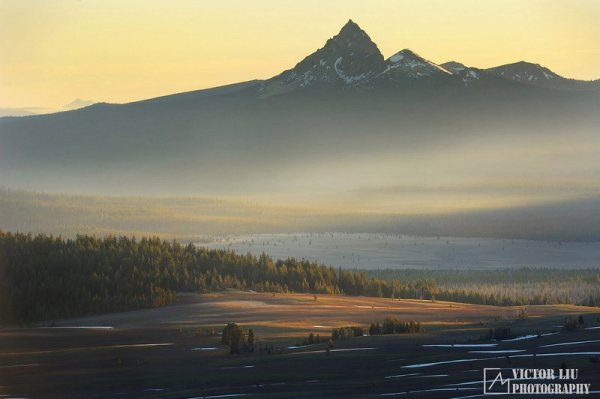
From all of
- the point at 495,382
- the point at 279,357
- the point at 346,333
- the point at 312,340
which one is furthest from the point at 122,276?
the point at 495,382

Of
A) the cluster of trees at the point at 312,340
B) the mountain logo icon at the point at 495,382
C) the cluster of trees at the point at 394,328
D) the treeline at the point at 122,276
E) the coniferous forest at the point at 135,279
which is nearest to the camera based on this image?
the mountain logo icon at the point at 495,382

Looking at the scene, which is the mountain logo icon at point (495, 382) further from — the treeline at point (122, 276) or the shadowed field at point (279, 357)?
the treeline at point (122, 276)

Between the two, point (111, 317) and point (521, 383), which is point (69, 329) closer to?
point (111, 317)

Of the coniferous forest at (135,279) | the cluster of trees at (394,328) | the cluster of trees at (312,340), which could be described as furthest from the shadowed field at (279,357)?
the coniferous forest at (135,279)

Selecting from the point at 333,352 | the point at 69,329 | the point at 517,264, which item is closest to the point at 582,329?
the point at 333,352

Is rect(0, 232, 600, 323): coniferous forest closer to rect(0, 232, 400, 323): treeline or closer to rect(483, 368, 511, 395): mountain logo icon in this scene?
rect(0, 232, 400, 323): treeline

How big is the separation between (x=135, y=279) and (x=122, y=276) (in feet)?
2.44

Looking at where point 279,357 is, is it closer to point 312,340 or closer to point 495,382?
point 312,340

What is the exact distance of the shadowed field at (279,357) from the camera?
4116 cm

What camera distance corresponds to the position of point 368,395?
129 ft

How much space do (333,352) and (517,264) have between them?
13136 cm

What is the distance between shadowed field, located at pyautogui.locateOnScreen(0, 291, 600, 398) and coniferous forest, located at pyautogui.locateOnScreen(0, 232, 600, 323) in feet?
32.8

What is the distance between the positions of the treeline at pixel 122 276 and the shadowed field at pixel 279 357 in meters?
10.2

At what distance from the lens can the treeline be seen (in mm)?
87438
